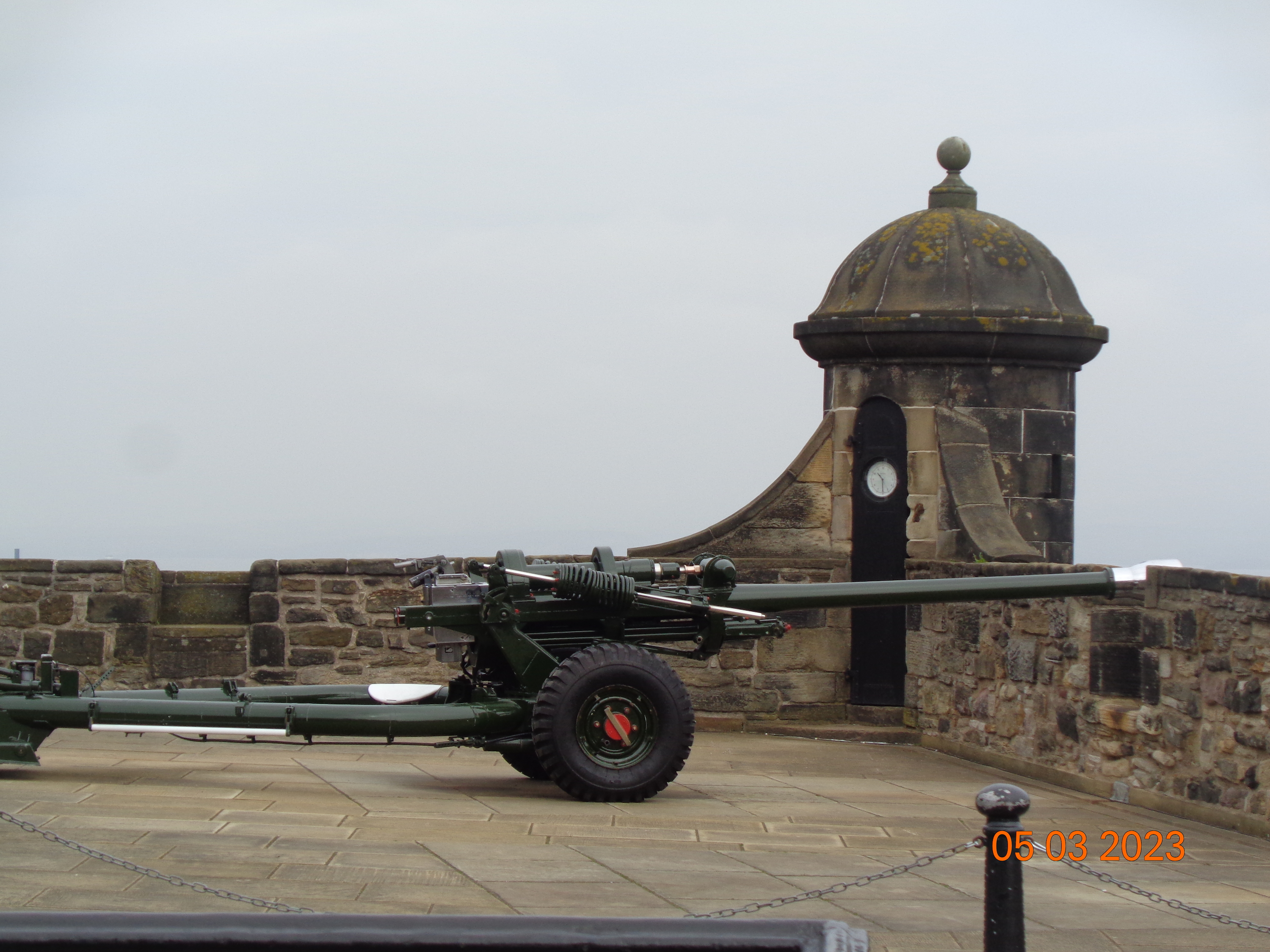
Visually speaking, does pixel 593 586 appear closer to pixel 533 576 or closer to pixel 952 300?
pixel 533 576

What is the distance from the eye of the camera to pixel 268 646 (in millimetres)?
10086

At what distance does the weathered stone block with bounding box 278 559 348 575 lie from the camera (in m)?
10.1

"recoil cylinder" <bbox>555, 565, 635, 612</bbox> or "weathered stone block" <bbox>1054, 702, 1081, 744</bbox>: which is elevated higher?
"recoil cylinder" <bbox>555, 565, 635, 612</bbox>

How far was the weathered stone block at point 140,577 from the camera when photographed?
10055 millimetres

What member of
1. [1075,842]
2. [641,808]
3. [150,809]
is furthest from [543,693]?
[1075,842]

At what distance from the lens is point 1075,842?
21.5ft

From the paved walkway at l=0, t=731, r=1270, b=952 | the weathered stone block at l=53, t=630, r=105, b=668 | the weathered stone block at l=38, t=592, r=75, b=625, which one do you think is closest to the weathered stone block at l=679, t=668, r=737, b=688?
the paved walkway at l=0, t=731, r=1270, b=952

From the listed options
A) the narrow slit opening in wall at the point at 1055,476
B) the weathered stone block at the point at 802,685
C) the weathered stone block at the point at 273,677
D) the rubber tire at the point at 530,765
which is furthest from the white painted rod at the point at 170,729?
the narrow slit opening in wall at the point at 1055,476

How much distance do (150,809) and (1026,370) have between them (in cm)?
655

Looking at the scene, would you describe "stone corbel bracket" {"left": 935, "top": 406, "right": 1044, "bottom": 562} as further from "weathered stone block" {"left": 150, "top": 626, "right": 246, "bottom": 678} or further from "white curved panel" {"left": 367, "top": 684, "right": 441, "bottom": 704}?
"weathered stone block" {"left": 150, "top": 626, "right": 246, "bottom": 678}

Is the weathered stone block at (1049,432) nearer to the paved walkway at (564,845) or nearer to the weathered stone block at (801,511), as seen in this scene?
the weathered stone block at (801,511)

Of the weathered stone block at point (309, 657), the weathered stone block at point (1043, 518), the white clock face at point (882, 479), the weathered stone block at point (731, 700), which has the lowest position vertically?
the weathered stone block at point (731, 700)

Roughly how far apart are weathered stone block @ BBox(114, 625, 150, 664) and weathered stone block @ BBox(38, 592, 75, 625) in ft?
1.14

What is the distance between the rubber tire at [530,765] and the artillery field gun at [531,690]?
8cm
